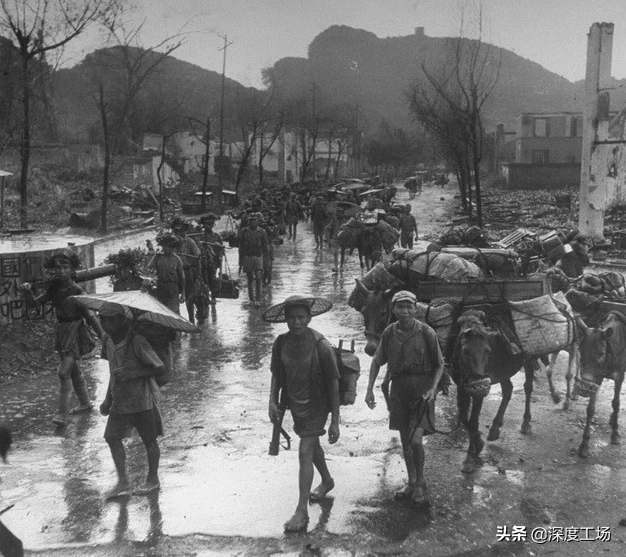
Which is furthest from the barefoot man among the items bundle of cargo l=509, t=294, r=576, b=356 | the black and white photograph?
bundle of cargo l=509, t=294, r=576, b=356

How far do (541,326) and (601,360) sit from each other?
0.61 meters

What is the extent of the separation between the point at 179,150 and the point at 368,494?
192 feet

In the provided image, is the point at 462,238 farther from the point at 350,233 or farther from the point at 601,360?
the point at 350,233

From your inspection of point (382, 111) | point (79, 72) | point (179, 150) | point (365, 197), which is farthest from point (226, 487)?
point (382, 111)

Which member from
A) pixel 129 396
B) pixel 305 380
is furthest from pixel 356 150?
pixel 305 380

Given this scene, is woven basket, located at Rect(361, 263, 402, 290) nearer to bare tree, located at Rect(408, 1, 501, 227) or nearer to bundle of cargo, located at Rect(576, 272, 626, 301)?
bundle of cargo, located at Rect(576, 272, 626, 301)

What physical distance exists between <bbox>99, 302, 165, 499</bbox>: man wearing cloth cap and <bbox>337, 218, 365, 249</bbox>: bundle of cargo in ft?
37.6

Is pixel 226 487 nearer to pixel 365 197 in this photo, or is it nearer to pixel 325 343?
pixel 325 343

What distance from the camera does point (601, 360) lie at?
23.3 ft

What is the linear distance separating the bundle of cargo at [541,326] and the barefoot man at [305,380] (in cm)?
246

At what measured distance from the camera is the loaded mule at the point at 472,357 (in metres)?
6.55

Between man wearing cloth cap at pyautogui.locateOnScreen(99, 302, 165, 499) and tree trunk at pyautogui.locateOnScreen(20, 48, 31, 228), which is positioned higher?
tree trunk at pyautogui.locateOnScreen(20, 48, 31, 228)

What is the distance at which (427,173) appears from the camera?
81.5 m

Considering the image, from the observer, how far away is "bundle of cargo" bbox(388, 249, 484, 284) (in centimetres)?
791
